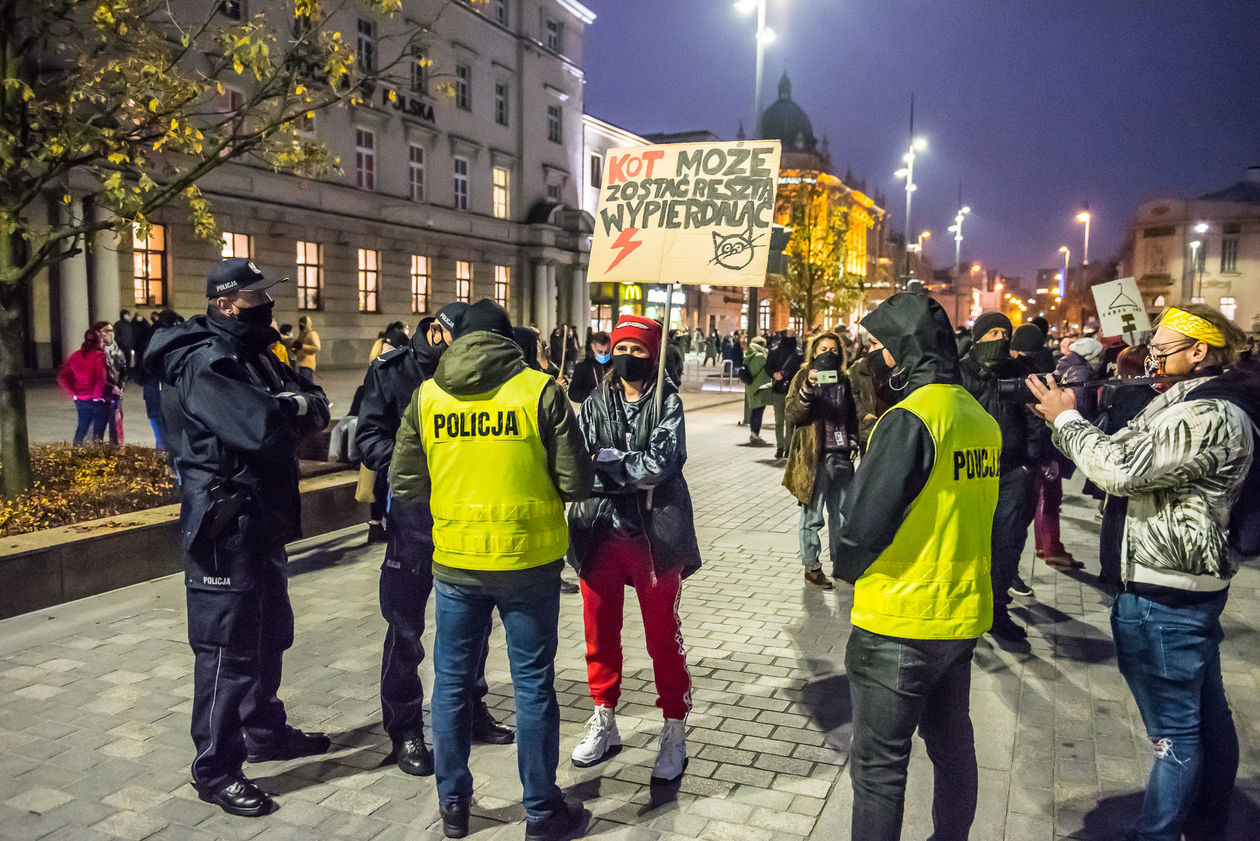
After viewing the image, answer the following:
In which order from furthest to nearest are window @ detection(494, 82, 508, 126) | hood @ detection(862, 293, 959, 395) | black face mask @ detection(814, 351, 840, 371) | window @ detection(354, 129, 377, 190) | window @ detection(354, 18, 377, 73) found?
window @ detection(494, 82, 508, 126) < window @ detection(354, 129, 377, 190) < window @ detection(354, 18, 377, 73) < black face mask @ detection(814, 351, 840, 371) < hood @ detection(862, 293, 959, 395)

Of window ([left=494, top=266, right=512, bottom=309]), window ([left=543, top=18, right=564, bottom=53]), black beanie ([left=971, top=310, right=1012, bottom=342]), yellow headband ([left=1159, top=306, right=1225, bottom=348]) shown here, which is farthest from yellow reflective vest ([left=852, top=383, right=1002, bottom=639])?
window ([left=543, top=18, right=564, bottom=53])

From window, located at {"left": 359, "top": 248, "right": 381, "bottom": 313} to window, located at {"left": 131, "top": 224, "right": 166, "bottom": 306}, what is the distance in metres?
7.19

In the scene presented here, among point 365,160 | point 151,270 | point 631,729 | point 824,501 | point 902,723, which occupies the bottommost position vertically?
point 631,729

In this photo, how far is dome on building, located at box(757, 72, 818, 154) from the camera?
88812 millimetres

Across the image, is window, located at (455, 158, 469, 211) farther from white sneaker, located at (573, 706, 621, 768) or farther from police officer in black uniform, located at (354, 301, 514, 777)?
white sneaker, located at (573, 706, 621, 768)

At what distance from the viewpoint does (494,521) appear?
3266 mm

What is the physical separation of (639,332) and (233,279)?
5.41 ft

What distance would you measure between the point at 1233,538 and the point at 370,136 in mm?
30720

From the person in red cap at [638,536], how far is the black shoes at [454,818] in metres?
0.70

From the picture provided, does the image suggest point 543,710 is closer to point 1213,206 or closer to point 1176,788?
point 1176,788

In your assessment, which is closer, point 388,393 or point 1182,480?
point 1182,480

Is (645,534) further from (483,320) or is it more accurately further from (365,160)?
(365,160)

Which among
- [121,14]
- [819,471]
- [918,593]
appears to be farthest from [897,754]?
[121,14]

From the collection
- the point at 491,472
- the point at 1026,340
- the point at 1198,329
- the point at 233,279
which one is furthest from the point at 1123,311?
the point at 233,279
